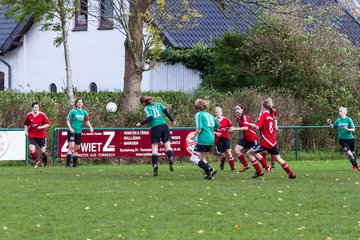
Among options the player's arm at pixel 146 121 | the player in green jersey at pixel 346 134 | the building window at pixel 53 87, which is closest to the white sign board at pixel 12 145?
the player's arm at pixel 146 121

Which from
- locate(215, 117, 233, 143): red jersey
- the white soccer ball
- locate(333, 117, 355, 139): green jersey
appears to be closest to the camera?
locate(333, 117, 355, 139): green jersey

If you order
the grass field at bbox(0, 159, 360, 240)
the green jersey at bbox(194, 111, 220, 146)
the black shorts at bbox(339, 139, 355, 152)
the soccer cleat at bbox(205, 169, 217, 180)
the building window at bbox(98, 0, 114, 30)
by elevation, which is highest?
the building window at bbox(98, 0, 114, 30)

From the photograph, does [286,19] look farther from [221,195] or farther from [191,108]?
[221,195]

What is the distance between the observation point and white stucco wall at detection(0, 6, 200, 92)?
42438 millimetres

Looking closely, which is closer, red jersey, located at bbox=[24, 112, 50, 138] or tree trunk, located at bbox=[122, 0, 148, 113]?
red jersey, located at bbox=[24, 112, 50, 138]

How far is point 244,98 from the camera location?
32.6m

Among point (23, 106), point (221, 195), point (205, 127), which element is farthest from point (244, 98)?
point (221, 195)

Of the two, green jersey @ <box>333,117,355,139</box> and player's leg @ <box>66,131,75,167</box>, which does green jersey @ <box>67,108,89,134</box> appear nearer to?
player's leg @ <box>66,131,75,167</box>

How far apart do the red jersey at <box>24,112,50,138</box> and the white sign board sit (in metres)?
2.13

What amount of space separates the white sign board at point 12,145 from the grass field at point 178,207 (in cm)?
545

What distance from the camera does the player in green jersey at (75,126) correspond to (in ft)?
82.5

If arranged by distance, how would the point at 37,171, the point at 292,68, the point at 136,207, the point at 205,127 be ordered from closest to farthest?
the point at 136,207 < the point at 205,127 < the point at 37,171 < the point at 292,68

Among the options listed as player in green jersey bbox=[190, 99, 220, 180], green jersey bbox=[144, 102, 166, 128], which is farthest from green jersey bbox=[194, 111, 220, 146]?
green jersey bbox=[144, 102, 166, 128]

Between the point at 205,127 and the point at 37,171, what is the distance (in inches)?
216
